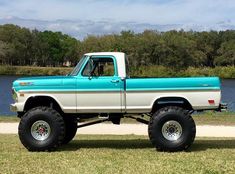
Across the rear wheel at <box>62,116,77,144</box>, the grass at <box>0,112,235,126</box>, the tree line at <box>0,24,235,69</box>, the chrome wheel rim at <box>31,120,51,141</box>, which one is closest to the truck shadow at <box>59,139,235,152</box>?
the rear wheel at <box>62,116,77,144</box>

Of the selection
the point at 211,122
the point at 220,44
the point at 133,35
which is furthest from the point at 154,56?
the point at 211,122

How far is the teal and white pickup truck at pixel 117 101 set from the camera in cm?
1115

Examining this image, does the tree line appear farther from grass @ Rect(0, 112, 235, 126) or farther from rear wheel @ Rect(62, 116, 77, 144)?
rear wheel @ Rect(62, 116, 77, 144)

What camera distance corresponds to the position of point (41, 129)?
1132 cm

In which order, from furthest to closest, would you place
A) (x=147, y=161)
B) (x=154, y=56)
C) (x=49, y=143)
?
(x=154, y=56)
(x=49, y=143)
(x=147, y=161)

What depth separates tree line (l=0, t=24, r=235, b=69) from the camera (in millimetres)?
90812

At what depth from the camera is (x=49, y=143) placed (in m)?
11.2

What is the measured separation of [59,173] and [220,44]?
381ft

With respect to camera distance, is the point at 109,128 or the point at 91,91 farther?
the point at 109,128

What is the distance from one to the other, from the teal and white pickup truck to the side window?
38 mm

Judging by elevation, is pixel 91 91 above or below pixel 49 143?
above

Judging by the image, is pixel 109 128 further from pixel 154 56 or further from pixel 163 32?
pixel 163 32

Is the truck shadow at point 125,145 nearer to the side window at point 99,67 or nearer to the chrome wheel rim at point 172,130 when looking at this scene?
the chrome wheel rim at point 172,130

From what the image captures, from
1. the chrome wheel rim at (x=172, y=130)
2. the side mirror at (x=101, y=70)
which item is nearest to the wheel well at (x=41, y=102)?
the side mirror at (x=101, y=70)
